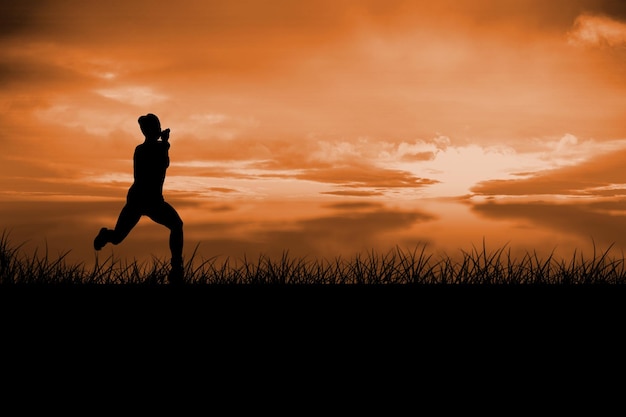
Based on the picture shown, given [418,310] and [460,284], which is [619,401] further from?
[460,284]

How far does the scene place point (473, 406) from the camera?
12.8 ft

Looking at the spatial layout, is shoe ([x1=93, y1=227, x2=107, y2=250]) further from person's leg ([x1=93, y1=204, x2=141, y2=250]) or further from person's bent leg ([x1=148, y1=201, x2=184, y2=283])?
person's bent leg ([x1=148, y1=201, x2=184, y2=283])

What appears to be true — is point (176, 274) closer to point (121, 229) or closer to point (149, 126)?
point (121, 229)

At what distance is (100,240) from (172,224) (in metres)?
0.81

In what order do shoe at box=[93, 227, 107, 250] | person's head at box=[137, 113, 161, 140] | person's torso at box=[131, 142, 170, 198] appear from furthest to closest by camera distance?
shoe at box=[93, 227, 107, 250] < person's head at box=[137, 113, 161, 140] < person's torso at box=[131, 142, 170, 198]

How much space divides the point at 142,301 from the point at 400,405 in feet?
9.07

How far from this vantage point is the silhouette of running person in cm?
657

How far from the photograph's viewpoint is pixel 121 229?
683 cm

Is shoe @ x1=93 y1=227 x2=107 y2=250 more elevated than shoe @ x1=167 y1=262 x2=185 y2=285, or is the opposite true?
shoe @ x1=93 y1=227 x2=107 y2=250

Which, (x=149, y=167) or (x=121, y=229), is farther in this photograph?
(x=121, y=229)

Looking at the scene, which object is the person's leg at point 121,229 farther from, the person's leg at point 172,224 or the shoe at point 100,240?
the person's leg at point 172,224

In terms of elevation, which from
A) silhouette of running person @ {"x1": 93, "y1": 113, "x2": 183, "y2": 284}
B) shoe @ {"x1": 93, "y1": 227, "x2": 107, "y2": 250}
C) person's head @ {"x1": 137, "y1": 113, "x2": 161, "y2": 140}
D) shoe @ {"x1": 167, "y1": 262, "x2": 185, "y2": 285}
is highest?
person's head @ {"x1": 137, "y1": 113, "x2": 161, "y2": 140}

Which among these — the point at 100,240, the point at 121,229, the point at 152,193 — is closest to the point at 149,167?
the point at 152,193

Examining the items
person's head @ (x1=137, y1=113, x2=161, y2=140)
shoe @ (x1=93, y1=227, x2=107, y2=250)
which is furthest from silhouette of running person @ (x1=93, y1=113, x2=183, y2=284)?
shoe @ (x1=93, y1=227, x2=107, y2=250)
